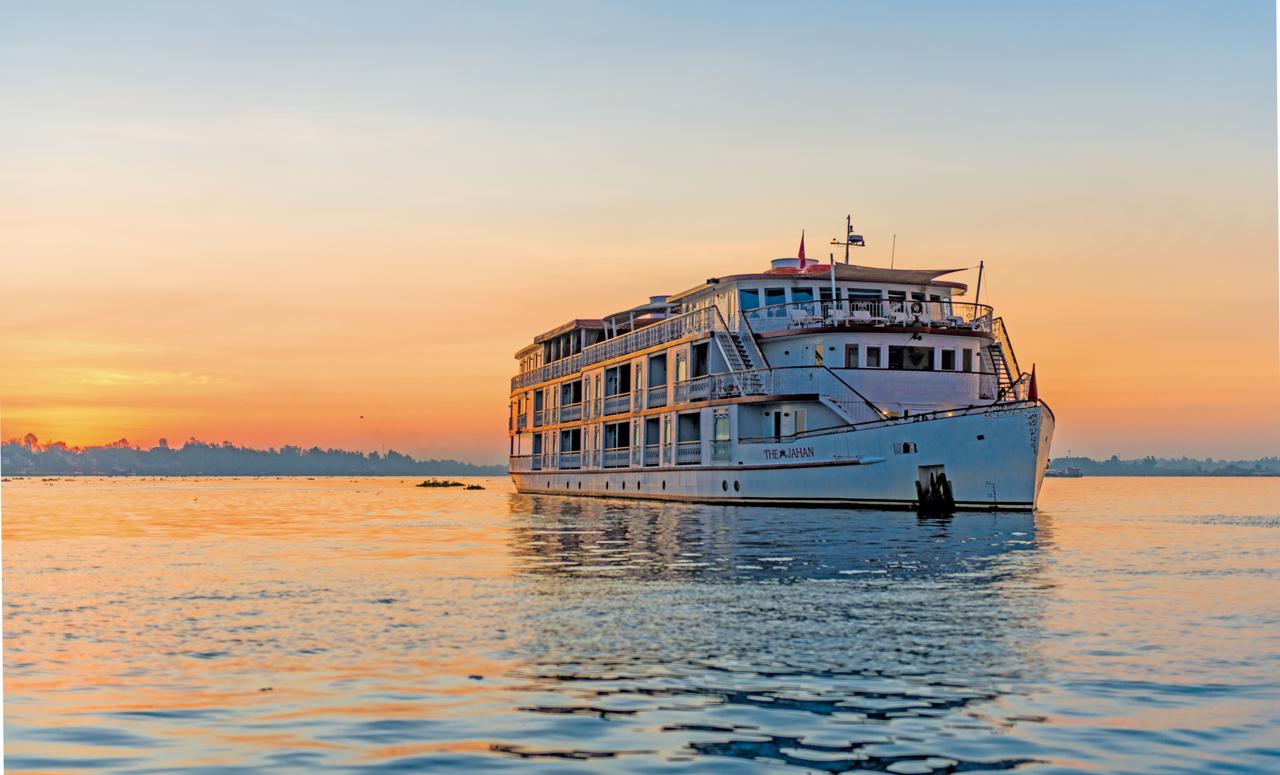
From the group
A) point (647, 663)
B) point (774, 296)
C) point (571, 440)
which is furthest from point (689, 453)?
point (647, 663)

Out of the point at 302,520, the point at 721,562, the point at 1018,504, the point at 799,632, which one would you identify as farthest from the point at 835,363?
the point at 799,632

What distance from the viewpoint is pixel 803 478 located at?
1622 inches

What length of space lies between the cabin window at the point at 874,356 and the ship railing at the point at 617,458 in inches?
647

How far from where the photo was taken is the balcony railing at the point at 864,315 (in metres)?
43.7

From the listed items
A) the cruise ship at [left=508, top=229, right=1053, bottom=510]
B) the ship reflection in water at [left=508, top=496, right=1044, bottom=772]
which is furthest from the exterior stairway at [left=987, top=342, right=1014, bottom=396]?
the ship reflection in water at [left=508, top=496, right=1044, bottom=772]

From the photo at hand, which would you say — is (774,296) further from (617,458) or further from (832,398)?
(617,458)

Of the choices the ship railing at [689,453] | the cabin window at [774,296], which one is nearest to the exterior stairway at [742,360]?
the cabin window at [774,296]

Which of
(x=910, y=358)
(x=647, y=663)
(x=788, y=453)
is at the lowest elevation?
(x=647, y=663)

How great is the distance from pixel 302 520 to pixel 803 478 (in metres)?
17.1

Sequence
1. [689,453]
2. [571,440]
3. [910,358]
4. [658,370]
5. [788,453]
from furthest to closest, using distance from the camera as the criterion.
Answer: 1. [571,440]
2. [658,370]
3. [689,453]
4. [910,358]
5. [788,453]

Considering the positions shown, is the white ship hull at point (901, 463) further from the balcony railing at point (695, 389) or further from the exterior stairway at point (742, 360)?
the balcony railing at point (695, 389)

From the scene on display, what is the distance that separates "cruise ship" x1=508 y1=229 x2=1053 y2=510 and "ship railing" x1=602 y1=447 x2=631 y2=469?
0.24 m

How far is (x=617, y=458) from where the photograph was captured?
59.5 metres

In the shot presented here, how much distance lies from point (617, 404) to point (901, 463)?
23.8 m
